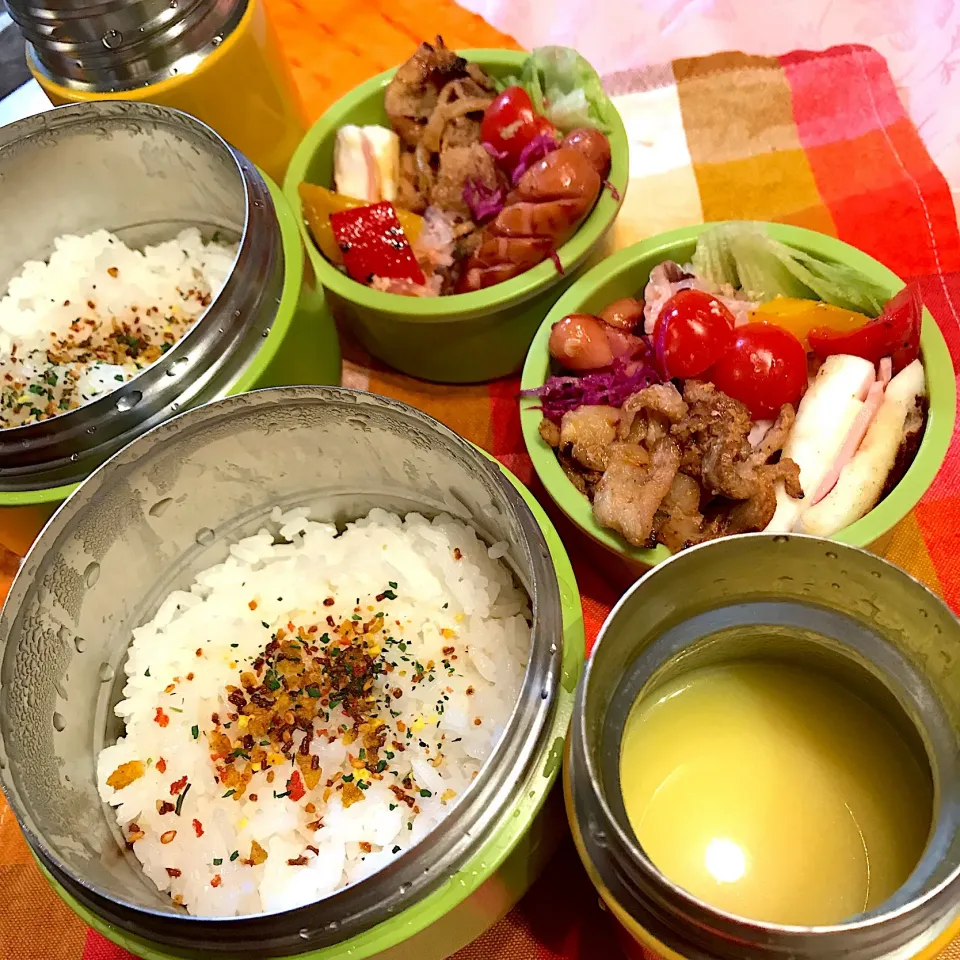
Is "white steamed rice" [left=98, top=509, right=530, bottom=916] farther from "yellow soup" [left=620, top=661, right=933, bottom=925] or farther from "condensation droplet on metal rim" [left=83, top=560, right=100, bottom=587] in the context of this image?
"yellow soup" [left=620, top=661, right=933, bottom=925]

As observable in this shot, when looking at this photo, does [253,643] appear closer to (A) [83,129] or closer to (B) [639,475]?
(B) [639,475]

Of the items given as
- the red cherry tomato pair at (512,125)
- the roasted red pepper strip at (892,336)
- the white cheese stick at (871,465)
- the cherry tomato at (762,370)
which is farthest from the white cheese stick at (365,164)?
the white cheese stick at (871,465)

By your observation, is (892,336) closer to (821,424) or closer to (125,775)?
(821,424)

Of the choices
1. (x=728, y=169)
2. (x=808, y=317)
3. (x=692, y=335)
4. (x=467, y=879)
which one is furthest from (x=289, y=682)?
(x=728, y=169)

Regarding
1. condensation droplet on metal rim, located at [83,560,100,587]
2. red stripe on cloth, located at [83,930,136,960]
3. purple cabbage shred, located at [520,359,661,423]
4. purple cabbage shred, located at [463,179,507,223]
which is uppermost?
purple cabbage shred, located at [463,179,507,223]

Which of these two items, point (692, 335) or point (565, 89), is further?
point (565, 89)

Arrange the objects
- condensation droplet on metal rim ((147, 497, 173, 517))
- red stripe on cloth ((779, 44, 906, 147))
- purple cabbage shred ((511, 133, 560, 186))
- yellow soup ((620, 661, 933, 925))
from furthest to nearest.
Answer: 1. red stripe on cloth ((779, 44, 906, 147))
2. purple cabbage shred ((511, 133, 560, 186))
3. condensation droplet on metal rim ((147, 497, 173, 517))
4. yellow soup ((620, 661, 933, 925))

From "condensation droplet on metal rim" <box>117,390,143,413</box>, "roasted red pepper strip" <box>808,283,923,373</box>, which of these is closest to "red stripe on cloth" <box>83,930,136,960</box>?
"condensation droplet on metal rim" <box>117,390,143,413</box>

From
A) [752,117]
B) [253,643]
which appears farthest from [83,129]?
[752,117]
